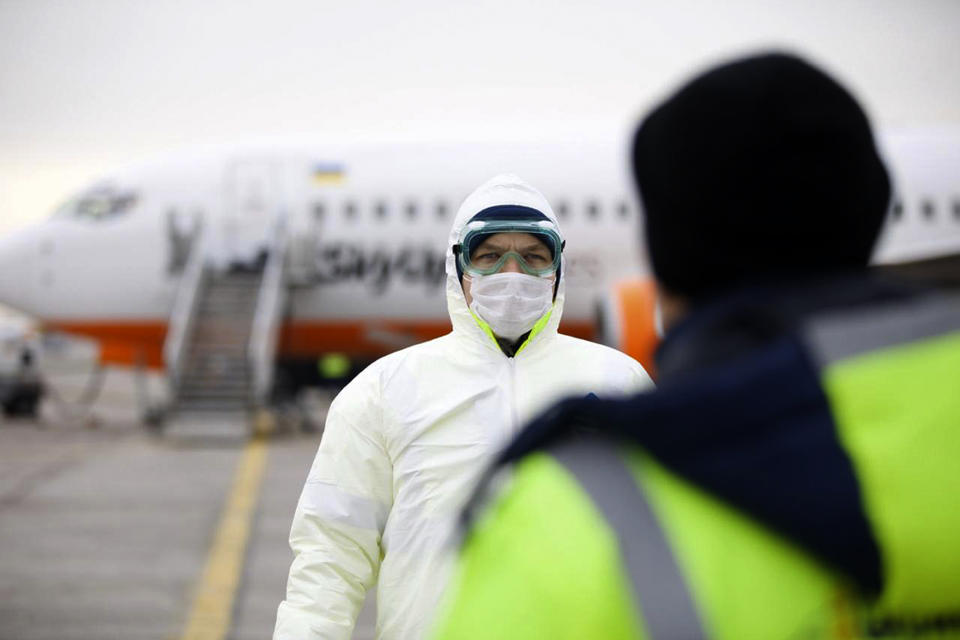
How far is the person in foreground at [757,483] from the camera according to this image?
0.87 meters

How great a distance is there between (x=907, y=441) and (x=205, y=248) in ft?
46.2

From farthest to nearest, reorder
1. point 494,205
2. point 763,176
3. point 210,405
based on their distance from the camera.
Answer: point 210,405
point 494,205
point 763,176

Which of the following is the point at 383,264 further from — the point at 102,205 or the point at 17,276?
the point at 17,276

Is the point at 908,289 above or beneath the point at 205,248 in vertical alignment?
above

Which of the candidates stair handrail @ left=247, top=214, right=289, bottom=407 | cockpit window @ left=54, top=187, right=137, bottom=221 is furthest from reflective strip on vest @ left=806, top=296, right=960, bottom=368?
cockpit window @ left=54, top=187, right=137, bottom=221

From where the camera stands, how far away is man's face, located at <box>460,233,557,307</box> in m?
2.61

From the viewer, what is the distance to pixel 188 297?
1411 centimetres

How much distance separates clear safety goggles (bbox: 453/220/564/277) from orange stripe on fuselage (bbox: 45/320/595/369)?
1115 cm

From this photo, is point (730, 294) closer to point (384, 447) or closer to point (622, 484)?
point (622, 484)

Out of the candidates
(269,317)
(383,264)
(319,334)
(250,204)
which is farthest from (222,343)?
(383,264)

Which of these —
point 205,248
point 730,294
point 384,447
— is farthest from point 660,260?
point 205,248

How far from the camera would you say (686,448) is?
2.88 ft

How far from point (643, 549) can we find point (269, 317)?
13352 mm

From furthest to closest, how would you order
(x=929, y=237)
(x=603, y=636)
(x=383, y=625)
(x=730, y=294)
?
(x=929, y=237)
(x=383, y=625)
(x=730, y=294)
(x=603, y=636)
